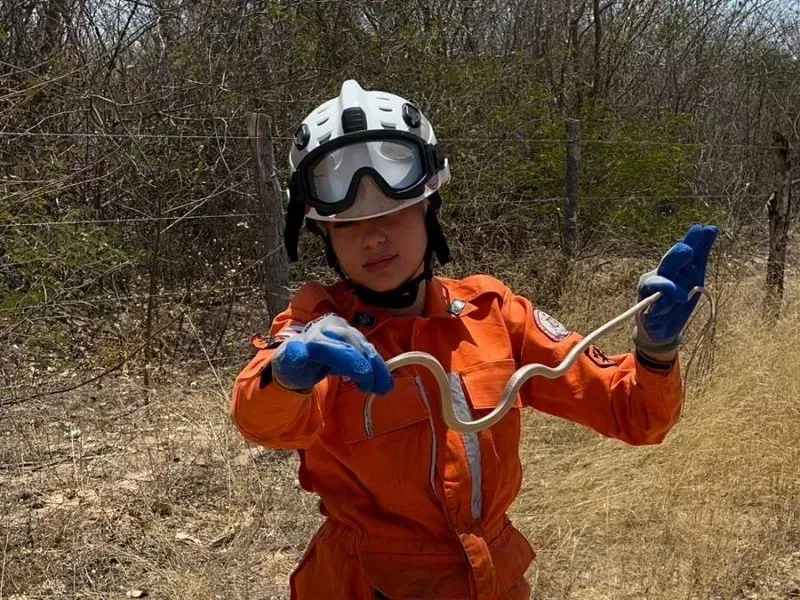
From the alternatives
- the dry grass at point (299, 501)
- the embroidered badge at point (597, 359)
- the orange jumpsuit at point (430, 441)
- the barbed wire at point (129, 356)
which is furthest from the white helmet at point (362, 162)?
the barbed wire at point (129, 356)

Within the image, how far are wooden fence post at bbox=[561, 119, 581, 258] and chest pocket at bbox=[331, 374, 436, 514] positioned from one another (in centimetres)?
579

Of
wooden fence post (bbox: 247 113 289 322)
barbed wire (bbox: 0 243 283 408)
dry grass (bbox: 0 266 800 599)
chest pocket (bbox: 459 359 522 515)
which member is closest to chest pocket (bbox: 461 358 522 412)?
chest pocket (bbox: 459 359 522 515)

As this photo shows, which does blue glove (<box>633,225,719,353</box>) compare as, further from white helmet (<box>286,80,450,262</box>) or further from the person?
white helmet (<box>286,80,450,262</box>)

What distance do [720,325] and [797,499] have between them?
1.76m

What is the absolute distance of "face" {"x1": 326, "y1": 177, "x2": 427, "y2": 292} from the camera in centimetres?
152

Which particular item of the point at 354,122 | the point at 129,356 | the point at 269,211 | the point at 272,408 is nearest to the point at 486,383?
the point at 272,408

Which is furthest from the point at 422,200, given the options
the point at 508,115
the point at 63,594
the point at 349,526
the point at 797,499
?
the point at 508,115

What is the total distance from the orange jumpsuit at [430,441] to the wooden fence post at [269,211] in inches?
122

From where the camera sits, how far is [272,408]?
4.24ft

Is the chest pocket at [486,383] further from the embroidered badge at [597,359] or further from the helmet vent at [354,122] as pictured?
the helmet vent at [354,122]

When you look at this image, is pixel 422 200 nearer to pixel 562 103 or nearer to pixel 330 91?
pixel 330 91

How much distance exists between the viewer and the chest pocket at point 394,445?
1442mm

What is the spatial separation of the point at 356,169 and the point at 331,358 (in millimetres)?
457

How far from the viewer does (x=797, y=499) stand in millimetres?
3561
